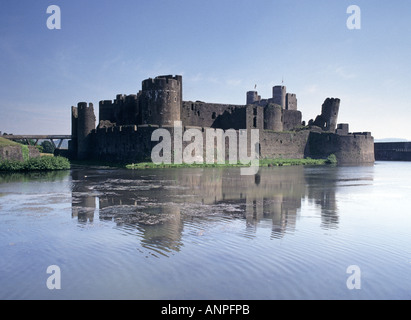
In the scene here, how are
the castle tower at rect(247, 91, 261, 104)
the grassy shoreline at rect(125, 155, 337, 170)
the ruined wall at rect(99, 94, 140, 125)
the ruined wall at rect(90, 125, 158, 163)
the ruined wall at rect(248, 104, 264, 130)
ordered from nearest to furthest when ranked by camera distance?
1. the grassy shoreline at rect(125, 155, 337, 170)
2. the ruined wall at rect(90, 125, 158, 163)
3. the ruined wall at rect(99, 94, 140, 125)
4. the ruined wall at rect(248, 104, 264, 130)
5. the castle tower at rect(247, 91, 261, 104)

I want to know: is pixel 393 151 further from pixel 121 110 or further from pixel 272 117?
pixel 121 110

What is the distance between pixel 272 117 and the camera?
51.5 m

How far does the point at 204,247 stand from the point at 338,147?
5012 centimetres

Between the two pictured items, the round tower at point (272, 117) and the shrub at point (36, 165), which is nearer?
the shrub at point (36, 165)

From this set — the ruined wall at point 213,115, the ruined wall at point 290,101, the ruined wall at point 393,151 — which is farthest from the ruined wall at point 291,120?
the ruined wall at point 393,151

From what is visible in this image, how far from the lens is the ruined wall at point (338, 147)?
54.5 meters

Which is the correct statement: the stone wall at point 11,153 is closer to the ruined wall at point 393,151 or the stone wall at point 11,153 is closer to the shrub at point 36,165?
the shrub at point 36,165

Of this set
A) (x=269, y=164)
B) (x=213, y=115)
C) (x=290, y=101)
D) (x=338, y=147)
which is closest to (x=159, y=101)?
(x=213, y=115)

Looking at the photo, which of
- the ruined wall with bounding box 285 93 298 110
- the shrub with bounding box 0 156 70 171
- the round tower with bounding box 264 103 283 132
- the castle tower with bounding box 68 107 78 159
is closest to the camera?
the shrub with bounding box 0 156 70 171

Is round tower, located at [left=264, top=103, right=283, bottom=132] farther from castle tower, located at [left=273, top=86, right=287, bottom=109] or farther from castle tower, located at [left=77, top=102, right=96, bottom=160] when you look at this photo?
castle tower, located at [left=77, top=102, right=96, bottom=160]

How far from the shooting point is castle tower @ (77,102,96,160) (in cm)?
4388

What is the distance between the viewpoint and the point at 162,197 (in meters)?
16.2

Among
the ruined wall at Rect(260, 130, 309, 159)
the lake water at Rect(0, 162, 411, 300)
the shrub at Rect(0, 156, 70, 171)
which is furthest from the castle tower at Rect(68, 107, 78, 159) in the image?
the lake water at Rect(0, 162, 411, 300)
